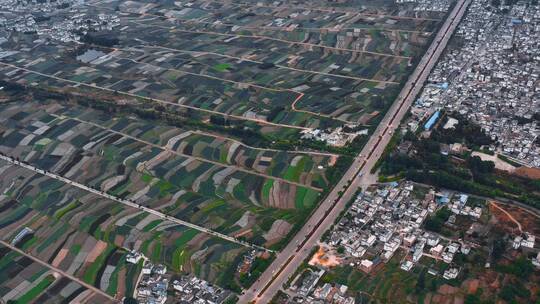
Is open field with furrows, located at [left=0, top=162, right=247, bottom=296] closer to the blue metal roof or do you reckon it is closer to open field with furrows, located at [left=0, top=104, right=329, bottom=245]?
open field with furrows, located at [left=0, top=104, right=329, bottom=245]

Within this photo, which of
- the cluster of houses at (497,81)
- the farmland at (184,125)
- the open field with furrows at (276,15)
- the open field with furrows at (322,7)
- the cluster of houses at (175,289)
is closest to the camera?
the cluster of houses at (175,289)

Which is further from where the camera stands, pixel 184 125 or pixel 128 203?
pixel 184 125

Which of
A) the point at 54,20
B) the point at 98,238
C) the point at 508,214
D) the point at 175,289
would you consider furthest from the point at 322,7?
the point at 175,289

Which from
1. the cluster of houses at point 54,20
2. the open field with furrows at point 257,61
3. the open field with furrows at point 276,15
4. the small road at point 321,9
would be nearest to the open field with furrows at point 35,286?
the open field with furrows at point 257,61

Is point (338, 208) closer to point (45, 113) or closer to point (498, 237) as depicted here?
point (498, 237)

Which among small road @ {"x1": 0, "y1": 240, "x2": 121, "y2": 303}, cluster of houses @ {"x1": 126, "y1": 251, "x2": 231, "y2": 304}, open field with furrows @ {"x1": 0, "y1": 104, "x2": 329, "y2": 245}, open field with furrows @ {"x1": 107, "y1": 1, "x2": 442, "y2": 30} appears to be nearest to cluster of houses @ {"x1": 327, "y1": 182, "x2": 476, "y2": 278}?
open field with furrows @ {"x1": 0, "y1": 104, "x2": 329, "y2": 245}

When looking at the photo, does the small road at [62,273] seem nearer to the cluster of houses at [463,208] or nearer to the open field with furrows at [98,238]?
the open field with furrows at [98,238]

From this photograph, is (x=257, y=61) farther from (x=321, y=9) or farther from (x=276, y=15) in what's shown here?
(x=321, y=9)

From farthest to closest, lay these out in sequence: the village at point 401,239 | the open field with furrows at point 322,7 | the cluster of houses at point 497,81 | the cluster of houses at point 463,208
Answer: the open field with furrows at point 322,7
the cluster of houses at point 497,81
the cluster of houses at point 463,208
the village at point 401,239
